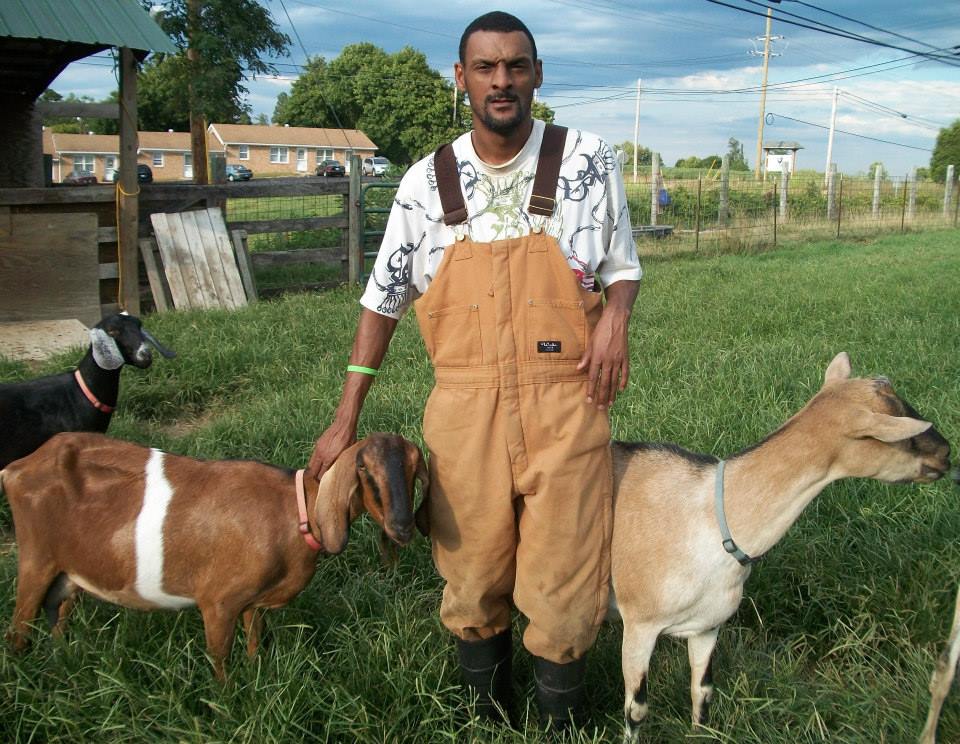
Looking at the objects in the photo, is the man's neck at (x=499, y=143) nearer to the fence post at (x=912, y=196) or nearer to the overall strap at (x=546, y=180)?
the overall strap at (x=546, y=180)

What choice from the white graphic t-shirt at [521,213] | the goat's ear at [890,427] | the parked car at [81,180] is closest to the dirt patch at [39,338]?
the white graphic t-shirt at [521,213]

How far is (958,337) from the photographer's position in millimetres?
7488

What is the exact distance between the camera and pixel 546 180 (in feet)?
8.21

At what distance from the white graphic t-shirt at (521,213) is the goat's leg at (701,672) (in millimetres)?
1187

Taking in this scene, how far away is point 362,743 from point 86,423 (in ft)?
8.55

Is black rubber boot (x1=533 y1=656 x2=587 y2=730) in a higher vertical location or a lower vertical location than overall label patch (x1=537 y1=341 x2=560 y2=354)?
lower

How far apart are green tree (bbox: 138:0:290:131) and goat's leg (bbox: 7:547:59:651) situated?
409 inches

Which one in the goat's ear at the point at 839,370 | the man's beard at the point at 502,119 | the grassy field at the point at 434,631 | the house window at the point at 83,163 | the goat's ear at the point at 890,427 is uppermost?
the house window at the point at 83,163

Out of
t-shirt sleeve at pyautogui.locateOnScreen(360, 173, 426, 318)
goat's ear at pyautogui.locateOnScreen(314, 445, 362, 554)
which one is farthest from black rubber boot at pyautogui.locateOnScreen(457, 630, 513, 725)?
t-shirt sleeve at pyautogui.locateOnScreen(360, 173, 426, 318)

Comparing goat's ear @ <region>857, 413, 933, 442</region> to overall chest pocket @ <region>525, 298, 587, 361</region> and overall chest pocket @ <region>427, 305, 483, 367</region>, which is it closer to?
overall chest pocket @ <region>525, 298, 587, 361</region>

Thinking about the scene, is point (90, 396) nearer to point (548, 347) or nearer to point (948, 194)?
point (548, 347)

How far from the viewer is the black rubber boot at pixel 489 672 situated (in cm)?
286

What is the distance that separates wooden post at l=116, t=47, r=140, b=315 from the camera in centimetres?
844

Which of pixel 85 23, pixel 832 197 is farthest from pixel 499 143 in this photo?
pixel 832 197
